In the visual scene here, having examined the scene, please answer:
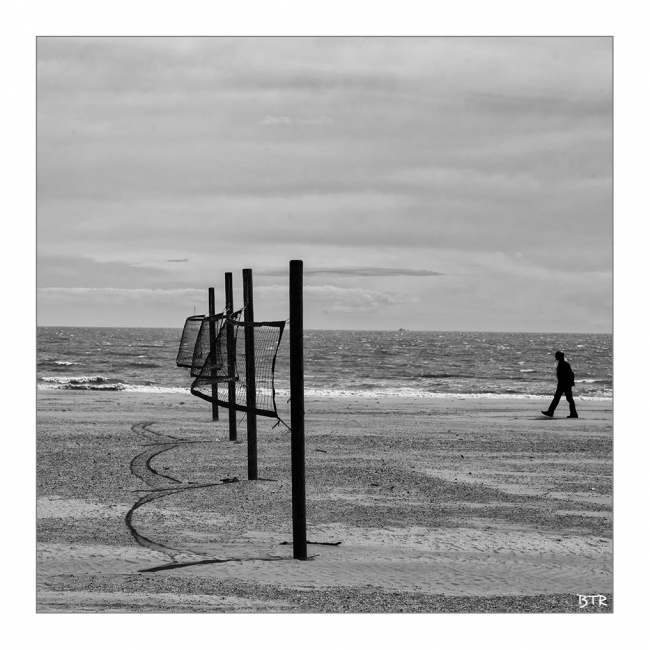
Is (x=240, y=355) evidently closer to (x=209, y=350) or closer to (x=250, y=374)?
(x=250, y=374)

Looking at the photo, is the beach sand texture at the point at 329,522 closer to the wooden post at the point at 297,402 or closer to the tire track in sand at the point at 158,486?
the tire track in sand at the point at 158,486

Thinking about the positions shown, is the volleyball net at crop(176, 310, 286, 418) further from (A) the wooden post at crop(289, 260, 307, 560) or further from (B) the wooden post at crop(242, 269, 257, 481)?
(A) the wooden post at crop(289, 260, 307, 560)

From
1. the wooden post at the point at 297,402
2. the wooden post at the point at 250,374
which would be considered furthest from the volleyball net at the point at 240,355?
the wooden post at the point at 297,402

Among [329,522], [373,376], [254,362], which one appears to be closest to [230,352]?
[254,362]

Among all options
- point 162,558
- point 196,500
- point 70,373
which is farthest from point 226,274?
point 70,373

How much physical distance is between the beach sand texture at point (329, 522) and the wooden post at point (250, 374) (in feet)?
1.16

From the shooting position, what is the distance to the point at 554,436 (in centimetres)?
1794

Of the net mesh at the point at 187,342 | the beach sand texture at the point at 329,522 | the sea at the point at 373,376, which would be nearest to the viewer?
the beach sand texture at the point at 329,522

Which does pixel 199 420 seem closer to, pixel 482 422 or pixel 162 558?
pixel 482 422

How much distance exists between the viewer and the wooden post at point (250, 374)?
11781 mm

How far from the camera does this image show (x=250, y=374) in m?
11.9

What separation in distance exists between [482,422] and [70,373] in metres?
33.1

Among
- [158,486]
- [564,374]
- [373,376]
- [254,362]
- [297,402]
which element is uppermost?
[254,362]

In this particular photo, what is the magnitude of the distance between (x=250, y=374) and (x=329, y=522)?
3.08 m
